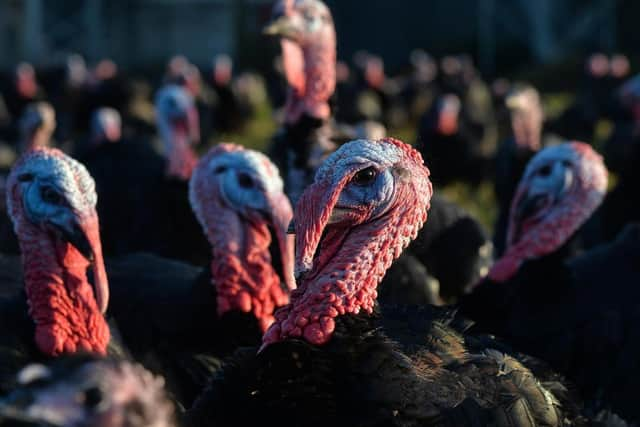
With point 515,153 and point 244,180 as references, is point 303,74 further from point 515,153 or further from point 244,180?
point 515,153

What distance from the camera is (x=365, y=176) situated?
133 inches

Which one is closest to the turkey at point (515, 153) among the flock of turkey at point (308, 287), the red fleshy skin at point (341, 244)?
the flock of turkey at point (308, 287)

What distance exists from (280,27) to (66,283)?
7.66 ft

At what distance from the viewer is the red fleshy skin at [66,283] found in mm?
4043

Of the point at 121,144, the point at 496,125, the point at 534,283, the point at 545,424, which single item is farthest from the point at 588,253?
the point at 496,125

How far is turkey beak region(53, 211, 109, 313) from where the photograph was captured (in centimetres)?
411

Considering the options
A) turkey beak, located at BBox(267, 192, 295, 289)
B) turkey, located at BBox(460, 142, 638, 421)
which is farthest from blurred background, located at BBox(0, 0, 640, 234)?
turkey beak, located at BBox(267, 192, 295, 289)

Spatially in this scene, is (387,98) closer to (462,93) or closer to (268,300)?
(462,93)

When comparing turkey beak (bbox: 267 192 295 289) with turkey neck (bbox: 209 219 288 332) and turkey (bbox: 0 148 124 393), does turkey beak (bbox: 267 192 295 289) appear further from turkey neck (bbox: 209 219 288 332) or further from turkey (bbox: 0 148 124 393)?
turkey (bbox: 0 148 124 393)

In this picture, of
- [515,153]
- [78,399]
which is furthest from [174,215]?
[78,399]

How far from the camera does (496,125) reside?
15.1 meters

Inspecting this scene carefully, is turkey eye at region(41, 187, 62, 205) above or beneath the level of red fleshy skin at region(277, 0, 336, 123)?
beneath

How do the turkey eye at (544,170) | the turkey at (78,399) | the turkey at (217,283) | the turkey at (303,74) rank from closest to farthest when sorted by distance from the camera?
the turkey at (78,399) < the turkey at (217,283) < the turkey eye at (544,170) < the turkey at (303,74)

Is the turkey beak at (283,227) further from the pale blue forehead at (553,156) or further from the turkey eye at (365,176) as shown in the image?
the turkey eye at (365,176)
